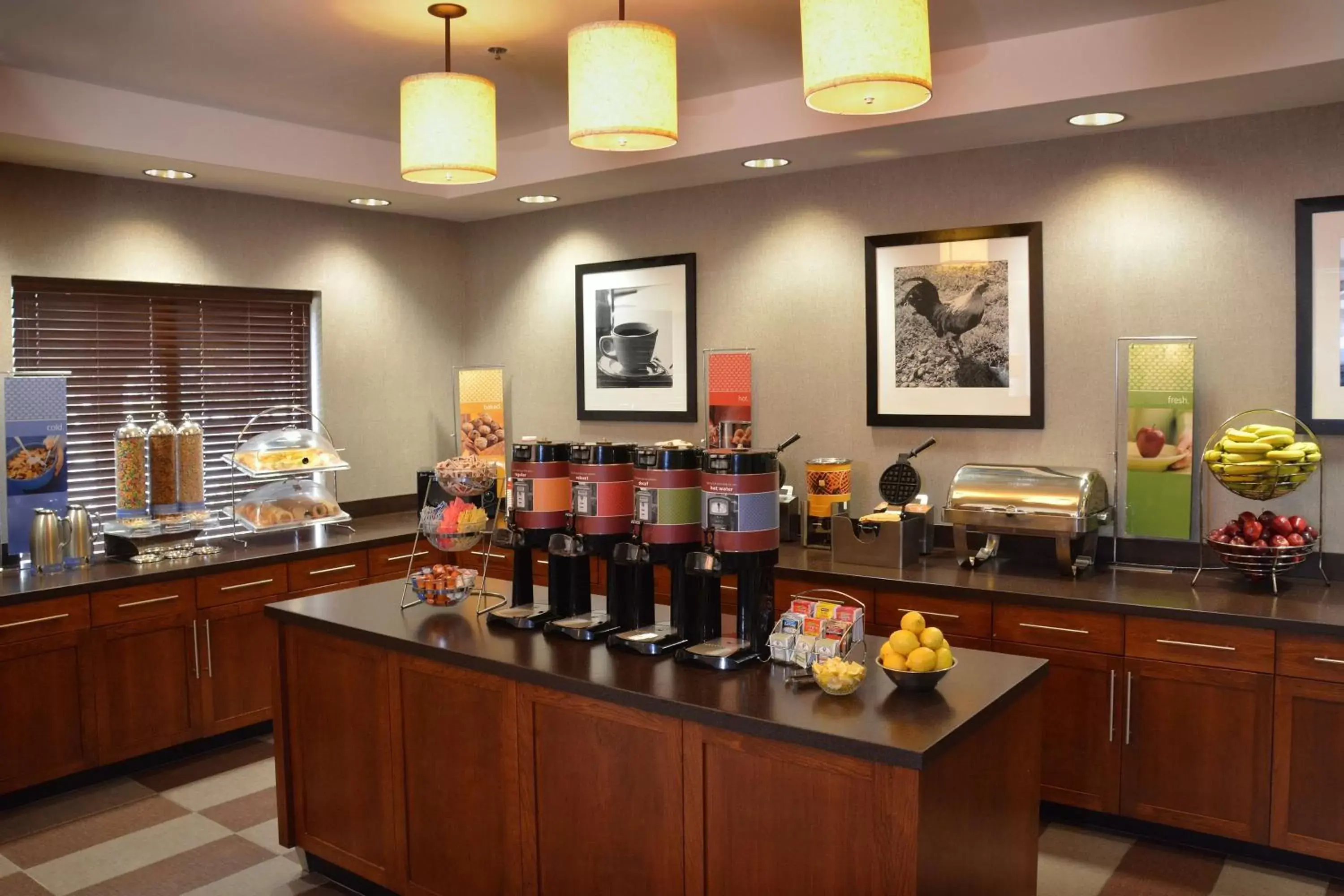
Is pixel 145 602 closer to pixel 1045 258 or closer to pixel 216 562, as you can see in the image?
pixel 216 562

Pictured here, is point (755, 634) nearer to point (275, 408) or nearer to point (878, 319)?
point (878, 319)

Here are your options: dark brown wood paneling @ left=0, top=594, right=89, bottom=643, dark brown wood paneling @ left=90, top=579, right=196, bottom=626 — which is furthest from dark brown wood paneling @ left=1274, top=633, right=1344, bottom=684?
dark brown wood paneling @ left=0, top=594, right=89, bottom=643

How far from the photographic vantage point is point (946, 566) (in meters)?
4.08

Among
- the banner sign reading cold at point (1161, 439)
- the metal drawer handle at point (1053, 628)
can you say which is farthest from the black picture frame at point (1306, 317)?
the metal drawer handle at point (1053, 628)

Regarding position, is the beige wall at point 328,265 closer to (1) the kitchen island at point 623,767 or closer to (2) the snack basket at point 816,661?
(1) the kitchen island at point 623,767

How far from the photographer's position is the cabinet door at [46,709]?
12.7 feet

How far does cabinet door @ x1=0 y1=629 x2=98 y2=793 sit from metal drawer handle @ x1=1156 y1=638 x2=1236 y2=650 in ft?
12.8

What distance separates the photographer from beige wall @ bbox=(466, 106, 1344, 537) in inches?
147

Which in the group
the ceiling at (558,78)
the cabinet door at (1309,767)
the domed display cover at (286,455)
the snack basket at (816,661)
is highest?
the ceiling at (558,78)

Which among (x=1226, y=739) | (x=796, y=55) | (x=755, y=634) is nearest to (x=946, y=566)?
(x=1226, y=739)

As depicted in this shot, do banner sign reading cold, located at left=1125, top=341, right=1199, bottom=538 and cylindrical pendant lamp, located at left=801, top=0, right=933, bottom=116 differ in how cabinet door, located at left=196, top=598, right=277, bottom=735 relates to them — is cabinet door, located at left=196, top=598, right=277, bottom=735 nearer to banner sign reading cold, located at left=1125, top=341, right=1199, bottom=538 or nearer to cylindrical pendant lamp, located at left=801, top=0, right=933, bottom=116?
cylindrical pendant lamp, located at left=801, top=0, right=933, bottom=116

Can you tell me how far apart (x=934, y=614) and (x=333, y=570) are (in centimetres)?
273

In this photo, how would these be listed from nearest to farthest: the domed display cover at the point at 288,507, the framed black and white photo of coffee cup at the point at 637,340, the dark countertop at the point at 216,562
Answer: the dark countertop at the point at 216,562 < the domed display cover at the point at 288,507 < the framed black and white photo of coffee cup at the point at 637,340

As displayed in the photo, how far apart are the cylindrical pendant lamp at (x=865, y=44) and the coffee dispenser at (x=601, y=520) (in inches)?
42.2
